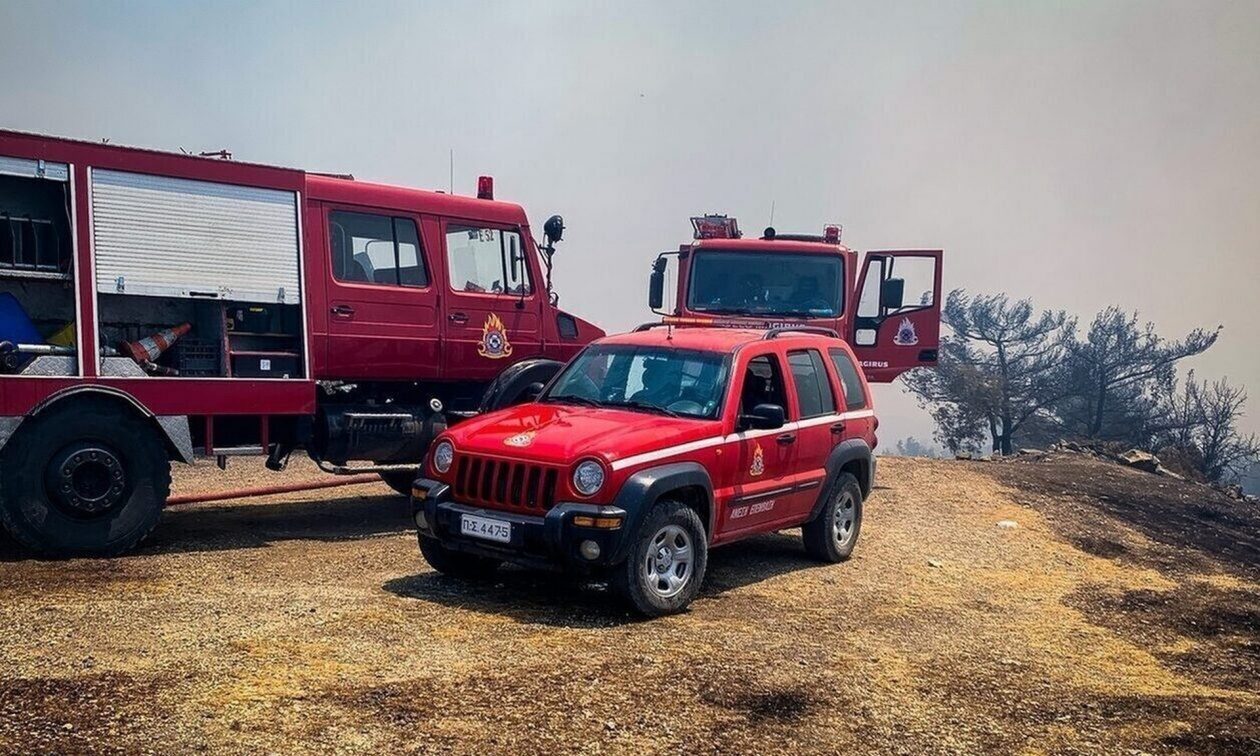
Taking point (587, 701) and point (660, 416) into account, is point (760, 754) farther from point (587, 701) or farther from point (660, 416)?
point (660, 416)

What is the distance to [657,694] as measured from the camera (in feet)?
17.1

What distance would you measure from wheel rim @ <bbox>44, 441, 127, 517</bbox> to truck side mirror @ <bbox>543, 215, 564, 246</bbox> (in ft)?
15.8

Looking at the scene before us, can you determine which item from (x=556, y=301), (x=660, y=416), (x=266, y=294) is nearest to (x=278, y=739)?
(x=660, y=416)

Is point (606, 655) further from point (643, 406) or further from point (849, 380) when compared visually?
point (849, 380)

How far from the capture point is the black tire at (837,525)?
889cm

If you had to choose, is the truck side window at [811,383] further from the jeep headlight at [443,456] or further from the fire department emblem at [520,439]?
the jeep headlight at [443,456]

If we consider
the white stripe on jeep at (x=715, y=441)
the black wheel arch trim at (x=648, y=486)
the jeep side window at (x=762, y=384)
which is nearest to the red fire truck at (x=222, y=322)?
the jeep side window at (x=762, y=384)

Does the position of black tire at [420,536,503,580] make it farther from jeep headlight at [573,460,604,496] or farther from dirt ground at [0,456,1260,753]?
jeep headlight at [573,460,604,496]

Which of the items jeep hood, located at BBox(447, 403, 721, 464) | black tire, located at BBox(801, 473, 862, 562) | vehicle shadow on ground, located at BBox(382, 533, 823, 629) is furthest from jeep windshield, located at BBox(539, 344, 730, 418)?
black tire, located at BBox(801, 473, 862, 562)

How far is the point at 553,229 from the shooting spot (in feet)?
37.0

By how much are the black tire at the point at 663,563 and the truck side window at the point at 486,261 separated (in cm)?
453

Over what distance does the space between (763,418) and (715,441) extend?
17.9 inches

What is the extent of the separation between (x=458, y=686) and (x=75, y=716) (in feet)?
5.33

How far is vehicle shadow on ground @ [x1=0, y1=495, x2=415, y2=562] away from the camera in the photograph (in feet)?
29.1
